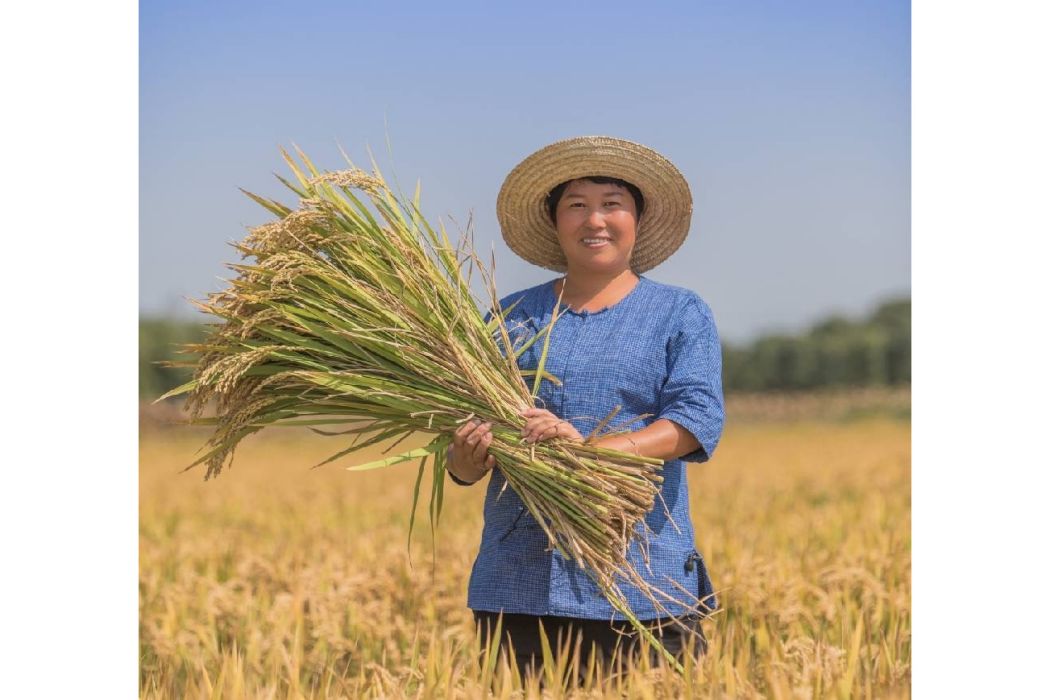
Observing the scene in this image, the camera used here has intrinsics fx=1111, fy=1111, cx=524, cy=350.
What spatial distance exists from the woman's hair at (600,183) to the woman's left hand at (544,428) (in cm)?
61

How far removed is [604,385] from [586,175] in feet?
1.72

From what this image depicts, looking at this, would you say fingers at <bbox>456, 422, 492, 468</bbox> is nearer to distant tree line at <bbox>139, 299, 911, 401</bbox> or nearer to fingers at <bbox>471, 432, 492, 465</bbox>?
fingers at <bbox>471, 432, 492, 465</bbox>

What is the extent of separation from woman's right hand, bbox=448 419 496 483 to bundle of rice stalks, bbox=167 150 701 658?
0.03 m

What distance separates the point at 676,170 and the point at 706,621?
4.12 ft

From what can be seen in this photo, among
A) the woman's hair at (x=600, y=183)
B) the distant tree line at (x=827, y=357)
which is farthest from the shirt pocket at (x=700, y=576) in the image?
the distant tree line at (x=827, y=357)

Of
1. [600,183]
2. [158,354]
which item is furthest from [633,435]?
[158,354]

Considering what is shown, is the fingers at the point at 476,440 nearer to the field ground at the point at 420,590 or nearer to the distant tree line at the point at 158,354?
the field ground at the point at 420,590

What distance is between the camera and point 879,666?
2.82m

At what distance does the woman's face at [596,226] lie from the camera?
2.66m

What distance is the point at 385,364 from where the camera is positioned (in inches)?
101

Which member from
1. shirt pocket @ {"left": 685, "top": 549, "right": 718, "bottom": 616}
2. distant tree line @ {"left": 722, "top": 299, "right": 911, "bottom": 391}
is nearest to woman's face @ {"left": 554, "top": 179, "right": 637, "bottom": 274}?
shirt pocket @ {"left": 685, "top": 549, "right": 718, "bottom": 616}

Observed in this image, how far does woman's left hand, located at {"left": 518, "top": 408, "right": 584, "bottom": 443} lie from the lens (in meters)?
2.44

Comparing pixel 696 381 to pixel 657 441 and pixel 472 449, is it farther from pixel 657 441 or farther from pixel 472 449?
pixel 472 449

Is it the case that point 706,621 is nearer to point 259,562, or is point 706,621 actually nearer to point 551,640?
point 551,640
